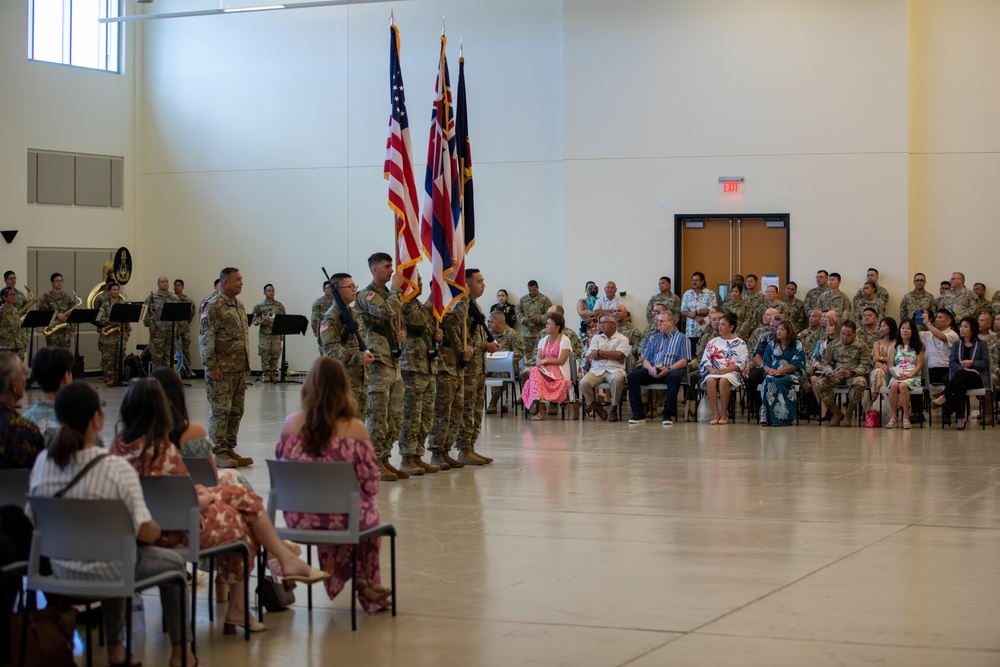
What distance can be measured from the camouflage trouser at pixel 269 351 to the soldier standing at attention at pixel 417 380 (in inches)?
458

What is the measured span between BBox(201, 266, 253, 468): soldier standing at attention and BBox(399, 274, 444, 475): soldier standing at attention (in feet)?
4.90

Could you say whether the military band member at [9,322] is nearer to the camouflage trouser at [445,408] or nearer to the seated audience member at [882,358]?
the camouflage trouser at [445,408]

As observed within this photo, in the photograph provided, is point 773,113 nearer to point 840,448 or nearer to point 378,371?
point 840,448

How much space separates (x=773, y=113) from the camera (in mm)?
18266

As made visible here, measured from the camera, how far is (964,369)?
1355 centimetres

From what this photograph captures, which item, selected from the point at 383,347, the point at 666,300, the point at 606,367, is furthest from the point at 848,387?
the point at 383,347

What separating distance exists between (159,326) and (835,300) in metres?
Answer: 11.4

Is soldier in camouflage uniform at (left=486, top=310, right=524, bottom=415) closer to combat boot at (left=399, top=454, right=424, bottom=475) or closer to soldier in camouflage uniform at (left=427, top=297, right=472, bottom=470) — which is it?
soldier in camouflage uniform at (left=427, top=297, right=472, bottom=470)

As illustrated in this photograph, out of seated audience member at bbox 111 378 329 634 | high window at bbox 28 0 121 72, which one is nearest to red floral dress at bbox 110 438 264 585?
seated audience member at bbox 111 378 329 634

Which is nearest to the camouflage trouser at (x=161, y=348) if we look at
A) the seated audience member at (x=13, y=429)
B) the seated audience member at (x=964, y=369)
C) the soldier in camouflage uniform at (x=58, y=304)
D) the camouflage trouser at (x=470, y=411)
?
the soldier in camouflage uniform at (x=58, y=304)

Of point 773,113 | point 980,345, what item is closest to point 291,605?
point 980,345

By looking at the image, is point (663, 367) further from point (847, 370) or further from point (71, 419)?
point (71, 419)

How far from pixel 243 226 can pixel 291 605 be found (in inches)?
679

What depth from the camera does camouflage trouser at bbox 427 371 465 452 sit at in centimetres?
1006
